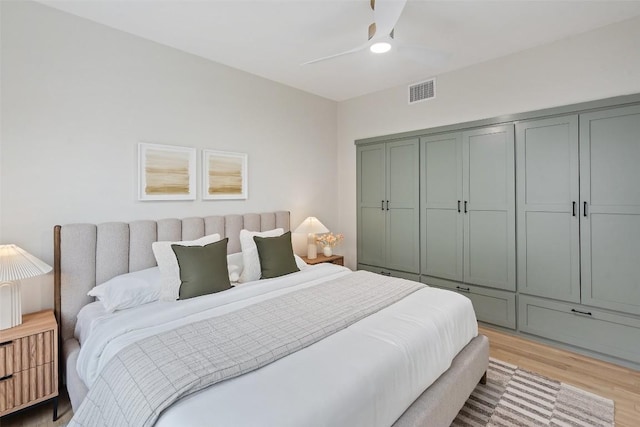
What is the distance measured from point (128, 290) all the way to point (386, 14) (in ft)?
8.24

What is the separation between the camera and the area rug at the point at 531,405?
1.97 metres

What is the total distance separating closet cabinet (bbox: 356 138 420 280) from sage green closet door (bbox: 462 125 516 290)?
0.60 meters

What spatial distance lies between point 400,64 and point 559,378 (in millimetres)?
3199

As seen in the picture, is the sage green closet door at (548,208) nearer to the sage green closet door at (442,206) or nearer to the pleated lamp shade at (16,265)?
the sage green closet door at (442,206)

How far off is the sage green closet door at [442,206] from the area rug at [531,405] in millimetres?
1323

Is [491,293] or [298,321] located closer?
[298,321]

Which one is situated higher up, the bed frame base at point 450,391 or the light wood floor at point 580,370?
the bed frame base at point 450,391

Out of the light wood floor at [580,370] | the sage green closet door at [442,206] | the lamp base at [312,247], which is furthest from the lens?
the lamp base at [312,247]

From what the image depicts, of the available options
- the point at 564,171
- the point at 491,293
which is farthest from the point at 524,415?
the point at 564,171

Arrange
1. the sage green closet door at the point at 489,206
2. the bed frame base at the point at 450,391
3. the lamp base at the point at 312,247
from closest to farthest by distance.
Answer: the bed frame base at the point at 450,391 < the sage green closet door at the point at 489,206 < the lamp base at the point at 312,247

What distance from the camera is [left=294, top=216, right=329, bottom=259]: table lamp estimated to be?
3.88 meters

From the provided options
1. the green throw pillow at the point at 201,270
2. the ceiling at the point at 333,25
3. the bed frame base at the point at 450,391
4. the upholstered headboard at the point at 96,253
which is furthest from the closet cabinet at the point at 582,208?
the upholstered headboard at the point at 96,253

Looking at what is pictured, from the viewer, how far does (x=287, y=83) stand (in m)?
3.92

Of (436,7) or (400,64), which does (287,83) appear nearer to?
(400,64)
